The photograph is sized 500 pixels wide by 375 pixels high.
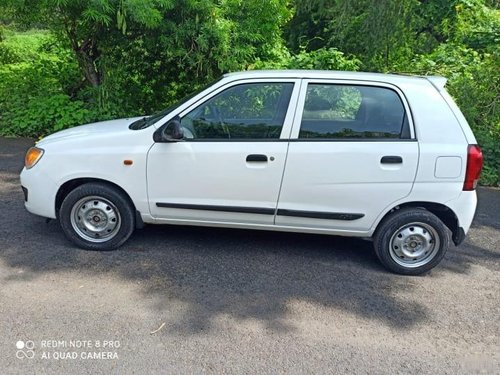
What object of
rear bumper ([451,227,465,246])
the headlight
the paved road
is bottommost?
the paved road

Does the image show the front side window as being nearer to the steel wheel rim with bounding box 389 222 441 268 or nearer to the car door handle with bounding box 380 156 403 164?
the car door handle with bounding box 380 156 403 164

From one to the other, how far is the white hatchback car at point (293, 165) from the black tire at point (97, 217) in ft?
0.04

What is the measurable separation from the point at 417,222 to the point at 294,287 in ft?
4.11

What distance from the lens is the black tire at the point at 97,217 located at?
13.7ft

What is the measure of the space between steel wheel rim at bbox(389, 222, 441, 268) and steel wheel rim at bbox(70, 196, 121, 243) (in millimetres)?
2556

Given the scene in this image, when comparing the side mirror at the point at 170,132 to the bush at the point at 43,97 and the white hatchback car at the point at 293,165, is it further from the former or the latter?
the bush at the point at 43,97

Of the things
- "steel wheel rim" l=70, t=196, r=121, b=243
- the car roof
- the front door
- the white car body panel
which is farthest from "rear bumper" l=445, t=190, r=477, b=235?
"steel wheel rim" l=70, t=196, r=121, b=243

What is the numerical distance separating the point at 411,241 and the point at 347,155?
1.00 meters

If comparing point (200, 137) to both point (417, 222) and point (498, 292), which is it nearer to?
point (417, 222)

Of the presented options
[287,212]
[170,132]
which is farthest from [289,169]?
[170,132]

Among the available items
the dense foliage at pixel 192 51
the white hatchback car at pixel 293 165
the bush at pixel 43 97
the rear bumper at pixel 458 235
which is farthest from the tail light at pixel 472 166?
the bush at pixel 43 97

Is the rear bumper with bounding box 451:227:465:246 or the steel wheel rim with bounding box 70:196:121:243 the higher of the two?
the rear bumper with bounding box 451:227:465:246

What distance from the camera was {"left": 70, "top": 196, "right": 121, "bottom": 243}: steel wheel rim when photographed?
4219mm

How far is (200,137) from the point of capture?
13.5 feet
